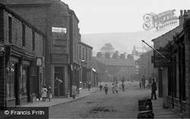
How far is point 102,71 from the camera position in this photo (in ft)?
468

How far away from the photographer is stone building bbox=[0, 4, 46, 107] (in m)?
27.6

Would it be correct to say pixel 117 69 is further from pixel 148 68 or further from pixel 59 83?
pixel 59 83

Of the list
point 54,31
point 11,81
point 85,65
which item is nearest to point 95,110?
point 11,81

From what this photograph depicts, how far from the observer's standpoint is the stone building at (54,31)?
152 feet

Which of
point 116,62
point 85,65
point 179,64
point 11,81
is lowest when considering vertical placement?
point 11,81

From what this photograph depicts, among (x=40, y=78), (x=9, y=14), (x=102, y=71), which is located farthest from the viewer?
(x=102, y=71)

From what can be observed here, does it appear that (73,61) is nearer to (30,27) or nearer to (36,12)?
(36,12)

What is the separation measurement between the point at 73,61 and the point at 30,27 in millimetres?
13431

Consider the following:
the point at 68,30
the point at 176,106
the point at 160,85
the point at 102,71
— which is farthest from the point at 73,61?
the point at 102,71

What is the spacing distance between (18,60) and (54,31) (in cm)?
1496

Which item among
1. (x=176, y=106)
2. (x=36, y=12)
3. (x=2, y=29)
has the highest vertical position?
(x=36, y=12)

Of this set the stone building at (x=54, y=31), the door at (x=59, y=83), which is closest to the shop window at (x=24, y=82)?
the stone building at (x=54, y=31)

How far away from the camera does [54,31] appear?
153 feet

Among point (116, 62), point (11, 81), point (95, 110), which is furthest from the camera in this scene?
point (116, 62)
